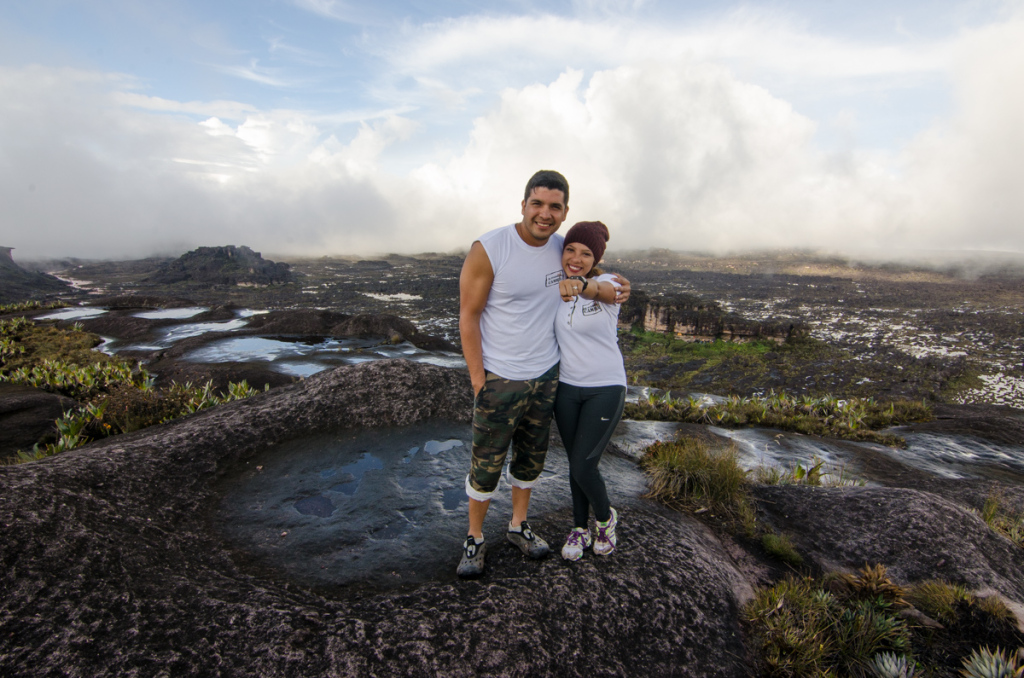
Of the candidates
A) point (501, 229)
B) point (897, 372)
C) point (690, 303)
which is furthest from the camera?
point (690, 303)

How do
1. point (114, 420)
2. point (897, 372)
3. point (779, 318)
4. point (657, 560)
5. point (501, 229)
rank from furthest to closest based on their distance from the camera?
point (779, 318) → point (897, 372) → point (114, 420) → point (657, 560) → point (501, 229)

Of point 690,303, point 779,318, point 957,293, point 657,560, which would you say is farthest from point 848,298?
point 657,560

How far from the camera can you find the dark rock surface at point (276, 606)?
2529mm

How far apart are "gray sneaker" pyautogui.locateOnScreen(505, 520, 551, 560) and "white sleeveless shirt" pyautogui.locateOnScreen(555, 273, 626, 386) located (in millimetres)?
1375

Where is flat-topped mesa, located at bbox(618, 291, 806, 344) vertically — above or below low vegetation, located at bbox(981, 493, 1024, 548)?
below

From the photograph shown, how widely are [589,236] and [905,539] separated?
4.20m

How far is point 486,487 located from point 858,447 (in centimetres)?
1016

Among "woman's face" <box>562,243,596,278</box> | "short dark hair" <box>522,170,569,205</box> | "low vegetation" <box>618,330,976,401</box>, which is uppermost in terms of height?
"short dark hair" <box>522,170,569,205</box>

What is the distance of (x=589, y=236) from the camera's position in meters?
3.20

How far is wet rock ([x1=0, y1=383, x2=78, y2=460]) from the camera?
325 inches

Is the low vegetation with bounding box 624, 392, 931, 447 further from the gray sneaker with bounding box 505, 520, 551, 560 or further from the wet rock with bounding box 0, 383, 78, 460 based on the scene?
the wet rock with bounding box 0, 383, 78, 460

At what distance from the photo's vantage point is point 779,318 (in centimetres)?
10762

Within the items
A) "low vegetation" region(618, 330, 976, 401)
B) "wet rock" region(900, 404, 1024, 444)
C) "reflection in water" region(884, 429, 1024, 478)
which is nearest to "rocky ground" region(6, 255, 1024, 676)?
"reflection in water" region(884, 429, 1024, 478)

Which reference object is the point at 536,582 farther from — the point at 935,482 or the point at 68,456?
the point at 935,482
